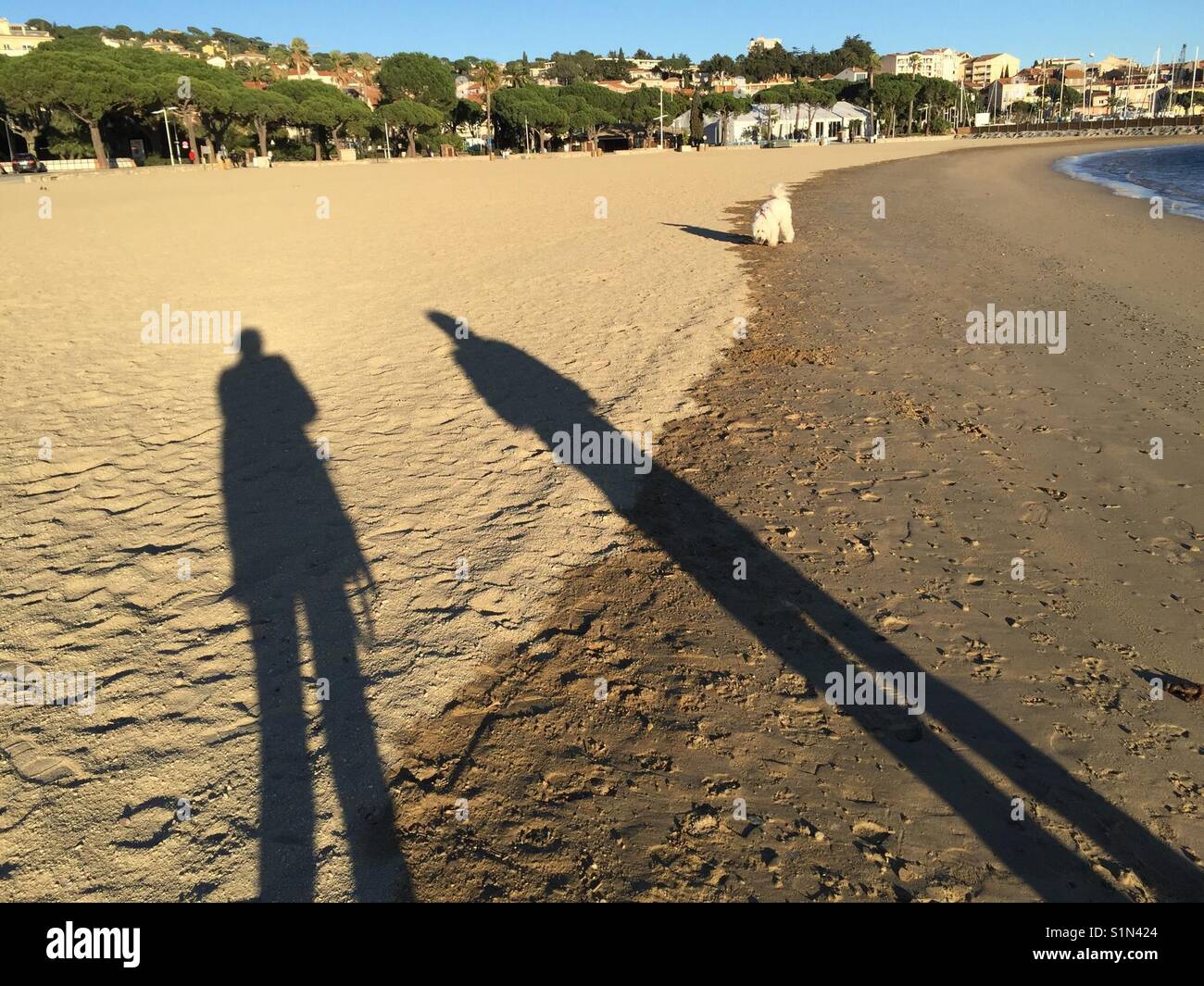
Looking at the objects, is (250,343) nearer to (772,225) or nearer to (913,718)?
(913,718)

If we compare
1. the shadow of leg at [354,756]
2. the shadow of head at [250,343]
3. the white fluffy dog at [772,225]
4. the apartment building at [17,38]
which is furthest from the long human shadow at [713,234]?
the apartment building at [17,38]

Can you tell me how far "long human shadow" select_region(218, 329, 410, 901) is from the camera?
278 centimetres

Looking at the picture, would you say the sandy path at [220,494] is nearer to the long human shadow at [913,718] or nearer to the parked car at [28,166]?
the long human shadow at [913,718]

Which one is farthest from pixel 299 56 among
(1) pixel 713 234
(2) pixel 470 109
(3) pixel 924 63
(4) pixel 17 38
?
(3) pixel 924 63

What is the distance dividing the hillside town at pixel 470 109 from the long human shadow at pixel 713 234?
49.9 meters

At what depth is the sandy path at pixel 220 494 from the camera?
3.03 m

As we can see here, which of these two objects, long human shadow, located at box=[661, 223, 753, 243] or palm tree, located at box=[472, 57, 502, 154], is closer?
long human shadow, located at box=[661, 223, 753, 243]

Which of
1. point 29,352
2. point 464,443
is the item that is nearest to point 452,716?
point 464,443

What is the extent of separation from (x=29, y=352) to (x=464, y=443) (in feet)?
20.1

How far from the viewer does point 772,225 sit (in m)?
15.3

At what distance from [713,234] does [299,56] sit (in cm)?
10224

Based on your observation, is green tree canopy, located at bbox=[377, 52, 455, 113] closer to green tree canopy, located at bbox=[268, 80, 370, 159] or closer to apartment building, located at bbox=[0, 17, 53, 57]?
green tree canopy, located at bbox=[268, 80, 370, 159]

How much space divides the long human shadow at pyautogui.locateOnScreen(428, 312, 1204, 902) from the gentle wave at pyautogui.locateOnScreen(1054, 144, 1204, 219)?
20.5 m

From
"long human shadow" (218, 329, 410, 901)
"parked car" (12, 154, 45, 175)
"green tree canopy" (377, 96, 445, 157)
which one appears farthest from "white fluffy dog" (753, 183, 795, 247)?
"green tree canopy" (377, 96, 445, 157)
